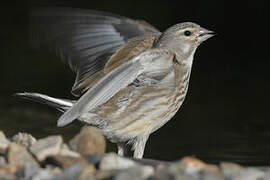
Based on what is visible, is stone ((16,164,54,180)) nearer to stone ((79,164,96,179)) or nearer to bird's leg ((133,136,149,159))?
stone ((79,164,96,179))

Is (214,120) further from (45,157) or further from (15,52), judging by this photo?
(15,52)

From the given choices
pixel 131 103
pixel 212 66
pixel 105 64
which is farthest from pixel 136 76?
pixel 212 66

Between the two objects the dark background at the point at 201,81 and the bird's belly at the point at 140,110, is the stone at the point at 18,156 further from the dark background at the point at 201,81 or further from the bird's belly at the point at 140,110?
the dark background at the point at 201,81

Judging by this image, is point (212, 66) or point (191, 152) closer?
Result: point (191, 152)

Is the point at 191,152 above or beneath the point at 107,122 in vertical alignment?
beneath

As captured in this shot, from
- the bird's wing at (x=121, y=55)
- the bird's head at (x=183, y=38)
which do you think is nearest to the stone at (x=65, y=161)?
the bird's wing at (x=121, y=55)

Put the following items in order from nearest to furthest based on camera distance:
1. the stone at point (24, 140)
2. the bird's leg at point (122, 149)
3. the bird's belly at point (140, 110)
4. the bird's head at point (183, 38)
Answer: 1. the stone at point (24, 140)
2. the bird's belly at point (140, 110)
3. the bird's head at point (183, 38)
4. the bird's leg at point (122, 149)
